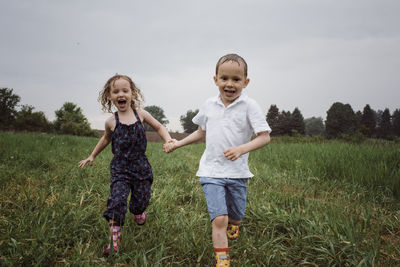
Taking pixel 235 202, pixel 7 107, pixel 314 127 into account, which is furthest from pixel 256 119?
pixel 314 127

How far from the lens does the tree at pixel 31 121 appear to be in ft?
143

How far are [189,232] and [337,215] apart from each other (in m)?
1.60

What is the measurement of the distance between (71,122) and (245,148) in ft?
164

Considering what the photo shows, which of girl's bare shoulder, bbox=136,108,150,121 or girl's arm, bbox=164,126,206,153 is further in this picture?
girl's bare shoulder, bbox=136,108,150,121

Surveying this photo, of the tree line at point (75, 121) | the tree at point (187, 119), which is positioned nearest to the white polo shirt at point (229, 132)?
the tree line at point (75, 121)

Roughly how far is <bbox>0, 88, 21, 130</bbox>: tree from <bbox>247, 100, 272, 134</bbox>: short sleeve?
53.0 metres

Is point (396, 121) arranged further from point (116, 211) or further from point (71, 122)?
point (116, 211)

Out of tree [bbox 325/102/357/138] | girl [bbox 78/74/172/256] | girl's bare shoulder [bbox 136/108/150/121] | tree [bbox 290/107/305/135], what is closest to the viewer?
girl [bbox 78/74/172/256]

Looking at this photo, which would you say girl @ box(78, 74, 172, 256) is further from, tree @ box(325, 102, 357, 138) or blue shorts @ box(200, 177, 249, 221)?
tree @ box(325, 102, 357, 138)

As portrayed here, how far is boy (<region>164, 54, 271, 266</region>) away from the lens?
195 cm

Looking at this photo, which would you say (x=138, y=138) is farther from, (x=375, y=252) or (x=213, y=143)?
(x=375, y=252)

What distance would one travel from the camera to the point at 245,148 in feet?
6.21

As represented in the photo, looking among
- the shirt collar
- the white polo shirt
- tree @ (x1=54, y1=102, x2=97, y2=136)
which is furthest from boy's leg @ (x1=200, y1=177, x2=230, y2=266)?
tree @ (x1=54, y1=102, x2=97, y2=136)

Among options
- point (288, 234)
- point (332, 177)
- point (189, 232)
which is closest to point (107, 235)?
point (189, 232)
